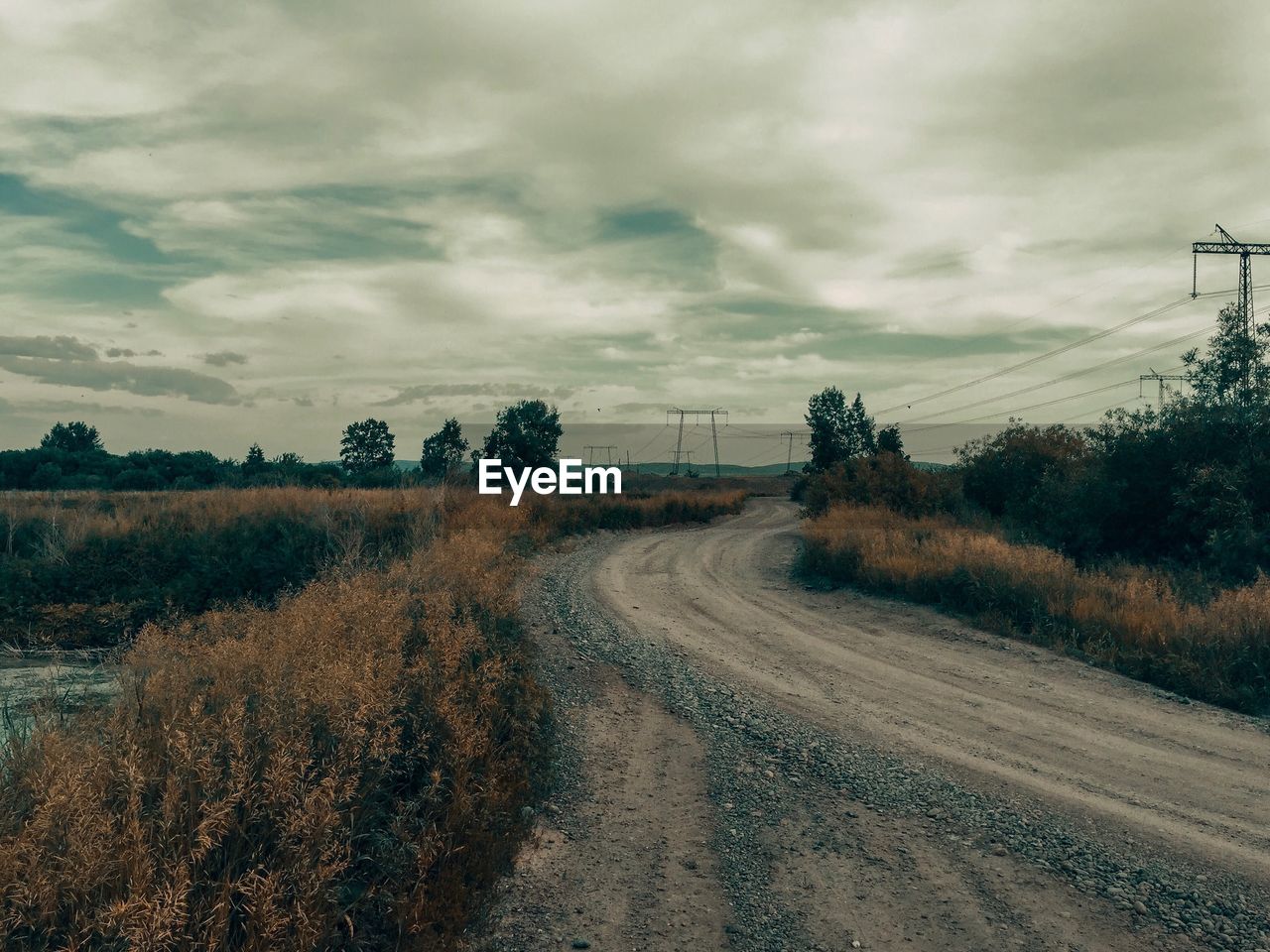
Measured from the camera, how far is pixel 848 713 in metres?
8.97

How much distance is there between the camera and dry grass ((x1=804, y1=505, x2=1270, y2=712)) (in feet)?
33.1

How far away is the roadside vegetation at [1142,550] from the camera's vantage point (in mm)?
10812

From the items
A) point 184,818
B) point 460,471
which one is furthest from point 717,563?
point 184,818

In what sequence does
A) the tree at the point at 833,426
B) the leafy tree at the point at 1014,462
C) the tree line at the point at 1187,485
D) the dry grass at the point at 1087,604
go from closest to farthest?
the dry grass at the point at 1087,604 < the tree line at the point at 1187,485 < the leafy tree at the point at 1014,462 < the tree at the point at 833,426

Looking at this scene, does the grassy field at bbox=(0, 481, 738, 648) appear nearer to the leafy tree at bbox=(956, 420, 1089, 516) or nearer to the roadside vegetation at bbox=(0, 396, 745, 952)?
the roadside vegetation at bbox=(0, 396, 745, 952)

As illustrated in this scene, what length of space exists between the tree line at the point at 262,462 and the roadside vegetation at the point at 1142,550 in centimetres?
1739

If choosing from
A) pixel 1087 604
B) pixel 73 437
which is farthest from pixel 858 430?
pixel 73 437

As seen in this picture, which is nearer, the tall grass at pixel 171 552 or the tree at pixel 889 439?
the tall grass at pixel 171 552

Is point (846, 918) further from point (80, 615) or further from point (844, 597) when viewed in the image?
point (80, 615)

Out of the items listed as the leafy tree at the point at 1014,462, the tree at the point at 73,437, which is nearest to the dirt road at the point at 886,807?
the leafy tree at the point at 1014,462

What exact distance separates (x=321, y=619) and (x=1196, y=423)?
1890cm

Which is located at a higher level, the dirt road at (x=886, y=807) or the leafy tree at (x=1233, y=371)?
the leafy tree at (x=1233, y=371)

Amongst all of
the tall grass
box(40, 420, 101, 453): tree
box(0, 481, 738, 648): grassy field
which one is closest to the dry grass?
box(0, 481, 738, 648): grassy field

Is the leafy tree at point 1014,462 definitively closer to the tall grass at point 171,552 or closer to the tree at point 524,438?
the tall grass at point 171,552
